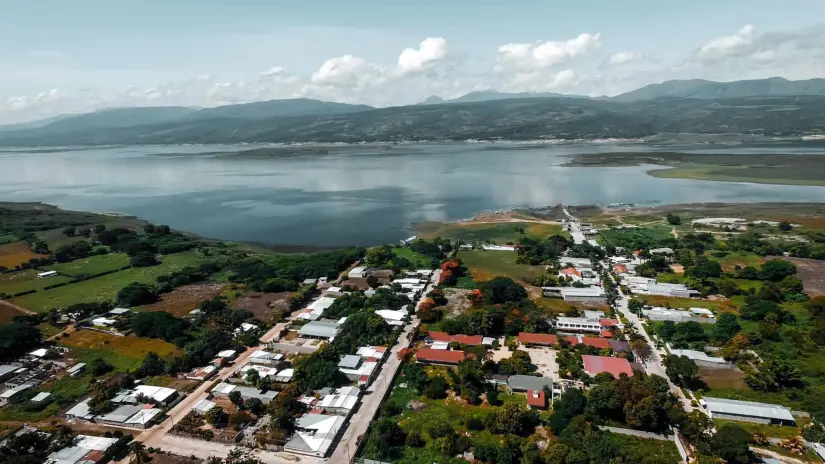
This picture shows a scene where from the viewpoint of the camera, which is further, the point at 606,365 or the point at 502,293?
the point at 502,293

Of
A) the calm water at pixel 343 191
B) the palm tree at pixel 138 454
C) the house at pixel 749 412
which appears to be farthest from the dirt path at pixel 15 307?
the house at pixel 749 412

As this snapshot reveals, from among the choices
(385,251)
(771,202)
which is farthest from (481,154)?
(385,251)

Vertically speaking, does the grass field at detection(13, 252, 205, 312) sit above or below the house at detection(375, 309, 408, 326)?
above

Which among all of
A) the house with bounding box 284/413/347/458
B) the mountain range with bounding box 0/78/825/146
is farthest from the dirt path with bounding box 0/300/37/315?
the mountain range with bounding box 0/78/825/146

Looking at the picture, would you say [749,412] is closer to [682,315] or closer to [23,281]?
[682,315]

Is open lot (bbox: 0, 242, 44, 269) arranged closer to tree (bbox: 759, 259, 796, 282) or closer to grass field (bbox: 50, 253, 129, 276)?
grass field (bbox: 50, 253, 129, 276)

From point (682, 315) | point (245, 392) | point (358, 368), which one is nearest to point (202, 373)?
point (245, 392)

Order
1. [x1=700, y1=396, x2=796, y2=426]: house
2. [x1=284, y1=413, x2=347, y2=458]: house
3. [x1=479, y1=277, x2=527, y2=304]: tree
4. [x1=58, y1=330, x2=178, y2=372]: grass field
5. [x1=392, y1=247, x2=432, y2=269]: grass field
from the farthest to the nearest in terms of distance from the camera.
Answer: [x1=392, y1=247, x2=432, y2=269]: grass field, [x1=479, y1=277, x2=527, y2=304]: tree, [x1=58, y1=330, x2=178, y2=372]: grass field, [x1=700, y1=396, x2=796, y2=426]: house, [x1=284, y1=413, x2=347, y2=458]: house

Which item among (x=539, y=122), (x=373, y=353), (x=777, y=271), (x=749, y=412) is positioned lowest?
(x=749, y=412)
